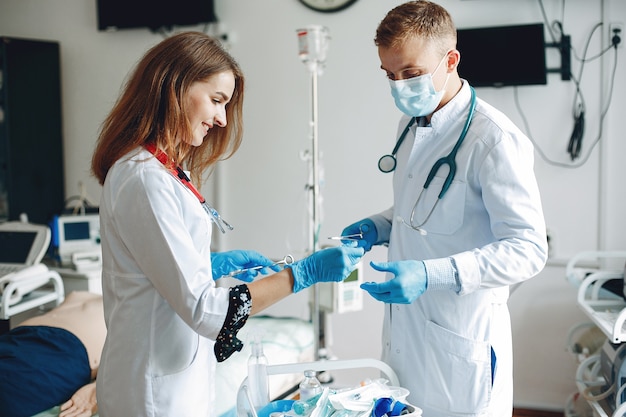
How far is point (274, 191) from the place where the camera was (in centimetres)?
340

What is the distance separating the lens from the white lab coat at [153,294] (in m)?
1.19

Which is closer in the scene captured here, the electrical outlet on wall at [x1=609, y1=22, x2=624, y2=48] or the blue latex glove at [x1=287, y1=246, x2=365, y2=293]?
the blue latex glove at [x1=287, y1=246, x2=365, y2=293]

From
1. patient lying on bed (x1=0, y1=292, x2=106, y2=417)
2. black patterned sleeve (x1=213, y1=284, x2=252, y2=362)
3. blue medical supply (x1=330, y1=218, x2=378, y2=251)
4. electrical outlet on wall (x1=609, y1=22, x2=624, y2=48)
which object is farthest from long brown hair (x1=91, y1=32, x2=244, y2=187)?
electrical outlet on wall (x1=609, y1=22, x2=624, y2=48)

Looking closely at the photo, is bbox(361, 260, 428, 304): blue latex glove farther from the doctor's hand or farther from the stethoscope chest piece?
A: the doctor's hand

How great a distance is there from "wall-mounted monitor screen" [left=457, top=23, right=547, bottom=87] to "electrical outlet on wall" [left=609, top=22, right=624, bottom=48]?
291 mm

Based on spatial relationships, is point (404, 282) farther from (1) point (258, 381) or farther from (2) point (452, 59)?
(2) point (452, 59)

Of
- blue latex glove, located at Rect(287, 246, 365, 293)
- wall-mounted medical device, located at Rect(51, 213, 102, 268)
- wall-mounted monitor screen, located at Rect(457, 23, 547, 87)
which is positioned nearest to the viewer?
blue latex glove, located at Rect(287, 246, 365, 293)

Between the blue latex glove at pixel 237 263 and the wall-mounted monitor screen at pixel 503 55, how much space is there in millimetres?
1575

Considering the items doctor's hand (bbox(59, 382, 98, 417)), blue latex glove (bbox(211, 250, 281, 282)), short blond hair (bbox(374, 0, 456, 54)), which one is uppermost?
short blond hair (bbox(374, 0, 456, 54))

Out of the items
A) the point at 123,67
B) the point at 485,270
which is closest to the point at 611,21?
the point at 485,270

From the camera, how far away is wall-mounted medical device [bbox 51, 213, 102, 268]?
130 inches

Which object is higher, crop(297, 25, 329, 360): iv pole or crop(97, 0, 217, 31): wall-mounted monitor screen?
crop(97, 0, 217, 31): wall-mounted monitor screen

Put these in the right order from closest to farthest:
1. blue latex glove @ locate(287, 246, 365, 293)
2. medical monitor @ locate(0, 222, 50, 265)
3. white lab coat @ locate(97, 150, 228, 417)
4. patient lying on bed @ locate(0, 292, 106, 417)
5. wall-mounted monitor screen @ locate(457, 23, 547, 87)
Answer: white lab coat @ locate(97, 150, 228, 417), blue latex glove @ locate(287, 246, 365, 293), patient lying on bed @ locate(0, 292, 106, 417), wall-mounted monitor screen @ locate(457, 23, 547, 87), medical monitor @ locate(0, 222, 50, 265)

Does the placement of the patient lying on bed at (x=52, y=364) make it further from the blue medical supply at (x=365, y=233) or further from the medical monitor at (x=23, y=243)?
the blue medical supply at (x=365, y=233)
